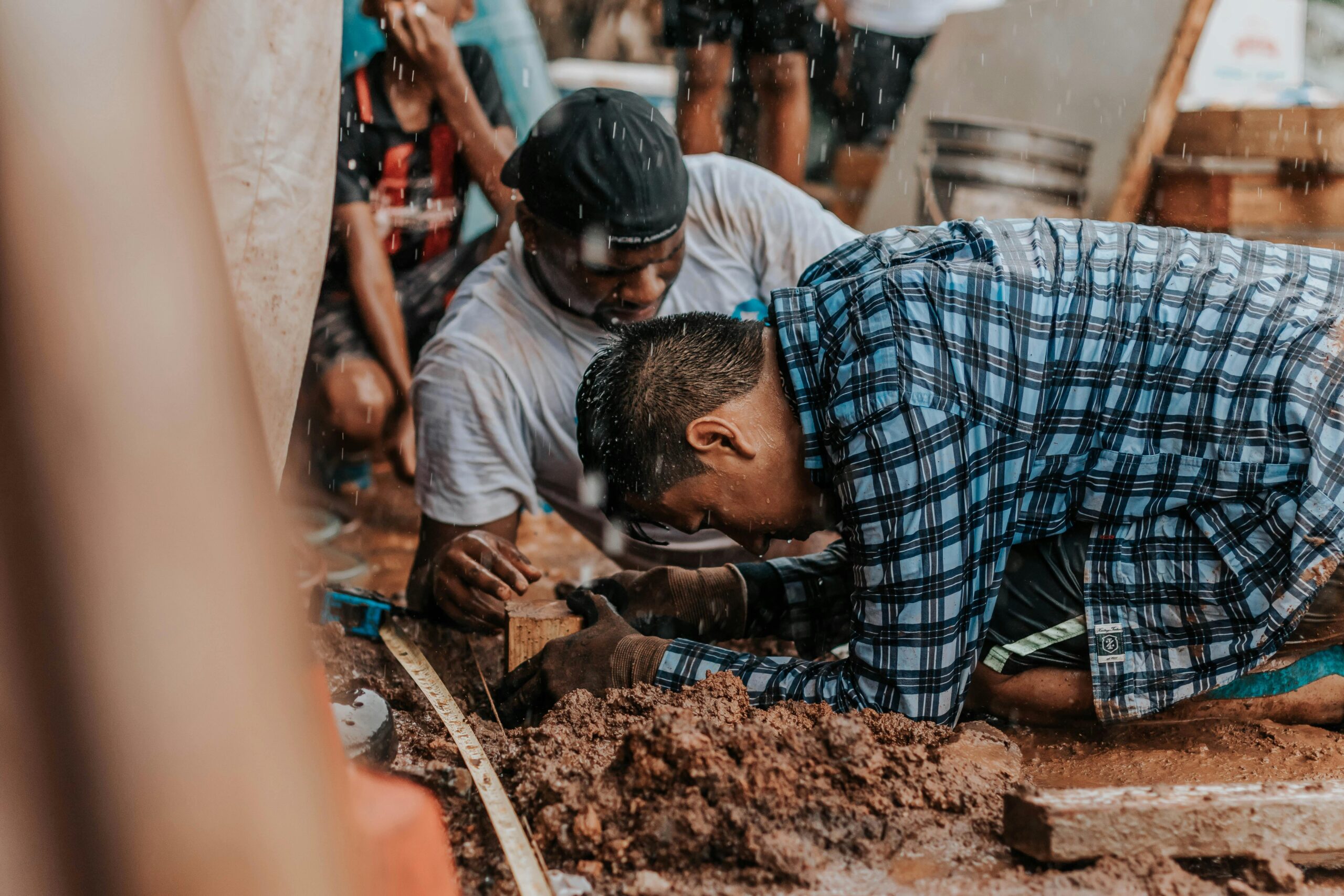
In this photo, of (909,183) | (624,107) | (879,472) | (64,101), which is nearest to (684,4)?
(909,183)

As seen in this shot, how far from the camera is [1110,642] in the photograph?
6.61 feet

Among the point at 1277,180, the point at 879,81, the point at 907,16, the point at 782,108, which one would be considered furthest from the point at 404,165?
the point at 1277,180

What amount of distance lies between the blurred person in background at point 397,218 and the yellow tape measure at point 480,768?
1676 millimetres

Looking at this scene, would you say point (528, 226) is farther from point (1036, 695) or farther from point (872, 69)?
point (872, 69)

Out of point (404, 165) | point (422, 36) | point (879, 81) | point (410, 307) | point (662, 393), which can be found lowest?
point (410, 307)

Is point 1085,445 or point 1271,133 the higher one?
point 1271,133

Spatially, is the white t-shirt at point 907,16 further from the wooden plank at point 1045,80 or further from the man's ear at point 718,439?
the man's ear at point 718,439

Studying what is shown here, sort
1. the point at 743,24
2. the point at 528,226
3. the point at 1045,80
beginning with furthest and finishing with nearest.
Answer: the point at 1045,80 < the point at 743,24 < the point at 528,226

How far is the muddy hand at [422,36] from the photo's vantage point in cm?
428

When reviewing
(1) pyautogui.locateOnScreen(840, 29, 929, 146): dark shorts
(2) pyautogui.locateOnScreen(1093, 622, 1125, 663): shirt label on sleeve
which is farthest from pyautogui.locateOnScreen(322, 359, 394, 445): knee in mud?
(1) pyautogui.locateOnScreen(840, 29, 929, 146): dark shorts

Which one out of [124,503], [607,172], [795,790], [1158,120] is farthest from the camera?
[1158,120]

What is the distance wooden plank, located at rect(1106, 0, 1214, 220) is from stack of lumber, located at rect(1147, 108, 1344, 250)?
0.29m

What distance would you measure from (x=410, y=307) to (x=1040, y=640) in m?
3.14

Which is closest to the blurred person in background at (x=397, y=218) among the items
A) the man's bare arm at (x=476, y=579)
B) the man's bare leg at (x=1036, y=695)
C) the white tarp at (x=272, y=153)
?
the man's bare arm at (x=476, y=579)
